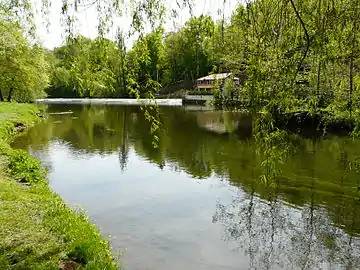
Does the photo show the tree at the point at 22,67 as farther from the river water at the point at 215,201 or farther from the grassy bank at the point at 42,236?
the grassy bank at the point at 42,236

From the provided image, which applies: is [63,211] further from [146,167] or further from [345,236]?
[146,167]

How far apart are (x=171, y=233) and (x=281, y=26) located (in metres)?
5.13

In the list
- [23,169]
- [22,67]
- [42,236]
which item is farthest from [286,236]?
[22,67]

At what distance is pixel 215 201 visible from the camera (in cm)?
970

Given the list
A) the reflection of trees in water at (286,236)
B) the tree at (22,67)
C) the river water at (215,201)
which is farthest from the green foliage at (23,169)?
the tree at (22,67)

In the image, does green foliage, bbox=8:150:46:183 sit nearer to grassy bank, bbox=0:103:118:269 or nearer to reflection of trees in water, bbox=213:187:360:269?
grassy bank, bbox=0:103:118:269

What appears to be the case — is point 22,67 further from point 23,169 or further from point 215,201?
point 215,201

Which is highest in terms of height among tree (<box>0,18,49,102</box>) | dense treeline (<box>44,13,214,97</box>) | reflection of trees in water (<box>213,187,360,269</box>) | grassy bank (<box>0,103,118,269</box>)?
tree (<box>0,18,49,102</box>)

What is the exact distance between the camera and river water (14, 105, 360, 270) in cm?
662

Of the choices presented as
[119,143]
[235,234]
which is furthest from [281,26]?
[119,143]

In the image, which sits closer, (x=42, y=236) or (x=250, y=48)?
(x=250, y=48)

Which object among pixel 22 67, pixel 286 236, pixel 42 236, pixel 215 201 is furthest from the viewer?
pixel 22 67

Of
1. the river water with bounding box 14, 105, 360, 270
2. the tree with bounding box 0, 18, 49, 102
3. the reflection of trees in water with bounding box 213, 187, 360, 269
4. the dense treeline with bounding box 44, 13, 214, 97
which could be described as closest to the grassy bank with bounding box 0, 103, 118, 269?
the river water with bounding box 14, 105, 360, 270

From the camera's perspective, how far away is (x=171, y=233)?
7582mm
